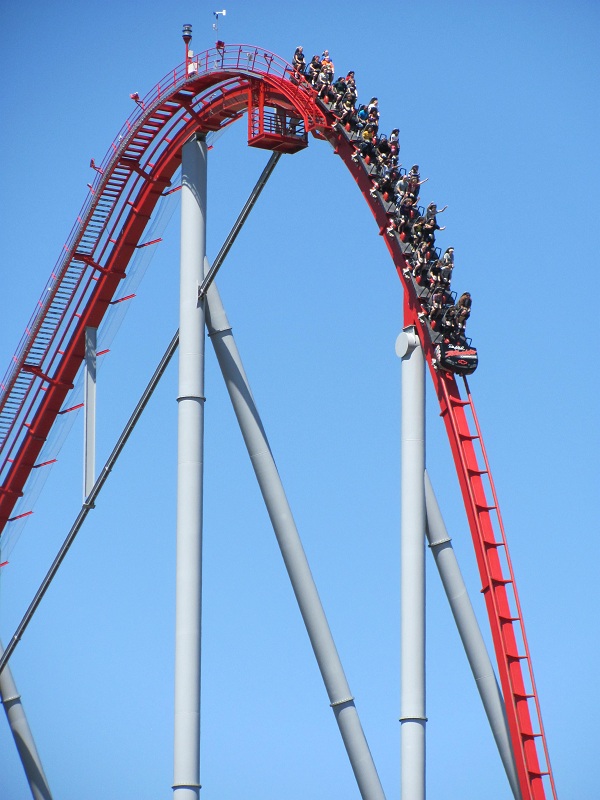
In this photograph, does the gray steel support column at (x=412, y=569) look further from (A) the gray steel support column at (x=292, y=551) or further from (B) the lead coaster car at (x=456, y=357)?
(A) the gray steel support column at (x=292, y=551)

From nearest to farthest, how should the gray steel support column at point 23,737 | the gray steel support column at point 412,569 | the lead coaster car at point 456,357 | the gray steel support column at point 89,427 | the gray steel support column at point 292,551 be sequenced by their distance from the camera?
the gray steel support column at point 412,569
the lead coaster car at point 456,357
the gray steel support column at point 292,551
the gray steel support column at point 89,427
the gray steel support column at point 23,737

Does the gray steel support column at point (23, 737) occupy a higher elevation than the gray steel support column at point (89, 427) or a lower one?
lower

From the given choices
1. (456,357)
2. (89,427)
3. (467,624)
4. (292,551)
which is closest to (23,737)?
(89,427)

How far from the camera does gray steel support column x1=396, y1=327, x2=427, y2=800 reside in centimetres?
2011

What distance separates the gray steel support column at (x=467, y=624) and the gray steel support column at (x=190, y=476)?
2.57 metres

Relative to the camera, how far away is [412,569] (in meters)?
20.4

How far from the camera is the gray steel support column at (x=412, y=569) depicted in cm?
2011

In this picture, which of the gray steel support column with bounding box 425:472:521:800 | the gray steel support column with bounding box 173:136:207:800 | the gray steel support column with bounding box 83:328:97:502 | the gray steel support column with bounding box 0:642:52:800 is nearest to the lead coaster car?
the gray steel support column with bounding box 425:472:521:800

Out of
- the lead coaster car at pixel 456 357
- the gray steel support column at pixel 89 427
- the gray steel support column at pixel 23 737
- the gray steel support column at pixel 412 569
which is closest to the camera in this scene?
the gray steel support column at pixel 412 569

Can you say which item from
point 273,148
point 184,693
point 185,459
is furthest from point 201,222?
point 184,693

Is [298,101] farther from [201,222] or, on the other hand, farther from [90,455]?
[90,455]

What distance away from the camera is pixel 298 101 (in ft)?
73.0

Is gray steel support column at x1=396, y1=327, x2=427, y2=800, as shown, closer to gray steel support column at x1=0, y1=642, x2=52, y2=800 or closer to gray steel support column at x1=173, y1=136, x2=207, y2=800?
gray steel support column at x1=173, y1=136, x2=207, y2=800

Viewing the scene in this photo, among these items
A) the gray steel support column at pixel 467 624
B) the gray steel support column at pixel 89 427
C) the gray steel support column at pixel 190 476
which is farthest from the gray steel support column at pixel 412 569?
the gray steel support column at pixel 89 427
